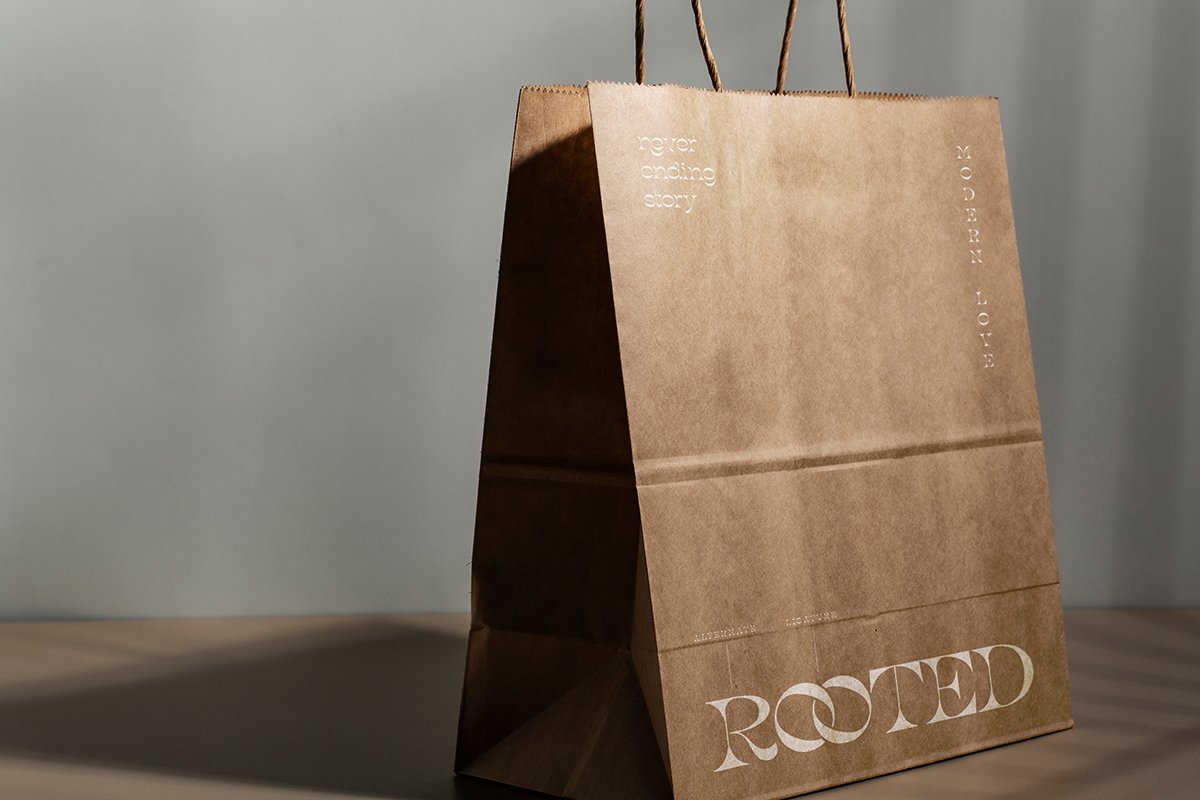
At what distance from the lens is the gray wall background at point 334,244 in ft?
4.71

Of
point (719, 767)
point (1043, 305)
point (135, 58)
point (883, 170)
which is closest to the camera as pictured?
point (719, 767)

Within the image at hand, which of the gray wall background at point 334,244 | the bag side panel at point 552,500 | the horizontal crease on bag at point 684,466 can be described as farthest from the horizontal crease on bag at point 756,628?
the gray wall background at point 334,244

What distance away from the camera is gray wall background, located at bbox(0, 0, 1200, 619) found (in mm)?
1437

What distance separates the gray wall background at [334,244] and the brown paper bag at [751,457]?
1.71ft

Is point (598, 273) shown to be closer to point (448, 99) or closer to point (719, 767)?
point (719, 767)

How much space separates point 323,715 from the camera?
1.13 meters

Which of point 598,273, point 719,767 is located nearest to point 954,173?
point 598,273

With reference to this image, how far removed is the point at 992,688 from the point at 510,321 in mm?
520

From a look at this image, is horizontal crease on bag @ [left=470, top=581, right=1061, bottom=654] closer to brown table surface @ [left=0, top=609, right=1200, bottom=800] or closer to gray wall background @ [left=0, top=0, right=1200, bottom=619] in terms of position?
brown table surface @ [left=0, top=609, right=1200, bottom=800]

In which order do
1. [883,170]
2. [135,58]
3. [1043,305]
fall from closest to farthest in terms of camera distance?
1. [883,170]
2. [135,58]
3. [1043,305]

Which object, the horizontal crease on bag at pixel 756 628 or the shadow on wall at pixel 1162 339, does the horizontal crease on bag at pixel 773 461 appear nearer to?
the horizontal crease on bag at pixel 756 628

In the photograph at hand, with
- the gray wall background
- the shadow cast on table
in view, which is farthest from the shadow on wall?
the shadow cast on table

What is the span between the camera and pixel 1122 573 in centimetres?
159

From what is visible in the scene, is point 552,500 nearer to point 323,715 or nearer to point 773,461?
point 773,461
